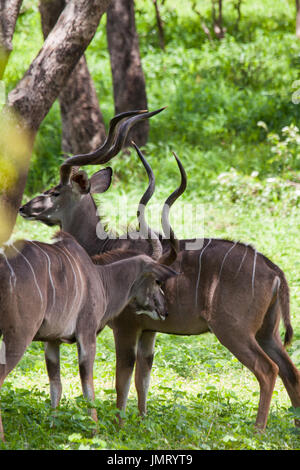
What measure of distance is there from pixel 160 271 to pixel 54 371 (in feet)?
2.52

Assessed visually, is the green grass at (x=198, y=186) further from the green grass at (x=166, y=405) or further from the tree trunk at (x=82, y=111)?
the tree trunk at (x=82, y=111)

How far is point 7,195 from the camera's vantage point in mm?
4941

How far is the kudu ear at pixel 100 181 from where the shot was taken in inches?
203

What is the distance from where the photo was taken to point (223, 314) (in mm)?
4172

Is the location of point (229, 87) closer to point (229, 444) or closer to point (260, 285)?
point (260, 285)

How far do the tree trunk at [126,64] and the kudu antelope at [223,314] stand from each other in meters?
5.88

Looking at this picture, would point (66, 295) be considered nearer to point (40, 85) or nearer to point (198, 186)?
point (40, 85)

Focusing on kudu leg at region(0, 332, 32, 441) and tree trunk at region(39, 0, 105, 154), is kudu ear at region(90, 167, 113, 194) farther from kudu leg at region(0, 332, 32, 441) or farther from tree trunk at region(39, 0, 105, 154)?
tree trunk at region(39, 0, 105, 154)

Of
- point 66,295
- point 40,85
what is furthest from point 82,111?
point 66,295

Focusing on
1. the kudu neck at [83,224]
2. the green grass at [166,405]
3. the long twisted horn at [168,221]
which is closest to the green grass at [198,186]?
the green grass at [166,405]

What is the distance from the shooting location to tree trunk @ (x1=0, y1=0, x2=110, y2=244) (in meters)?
4.93

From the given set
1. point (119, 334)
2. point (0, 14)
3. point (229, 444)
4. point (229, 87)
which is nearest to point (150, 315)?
point (119, 334)

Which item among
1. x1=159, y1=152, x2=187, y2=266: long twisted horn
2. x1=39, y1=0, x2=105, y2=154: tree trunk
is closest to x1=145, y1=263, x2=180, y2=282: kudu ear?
x1=159, y1=152, x2=187, y2=266: long twisted horn

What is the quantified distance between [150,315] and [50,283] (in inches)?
30.9
